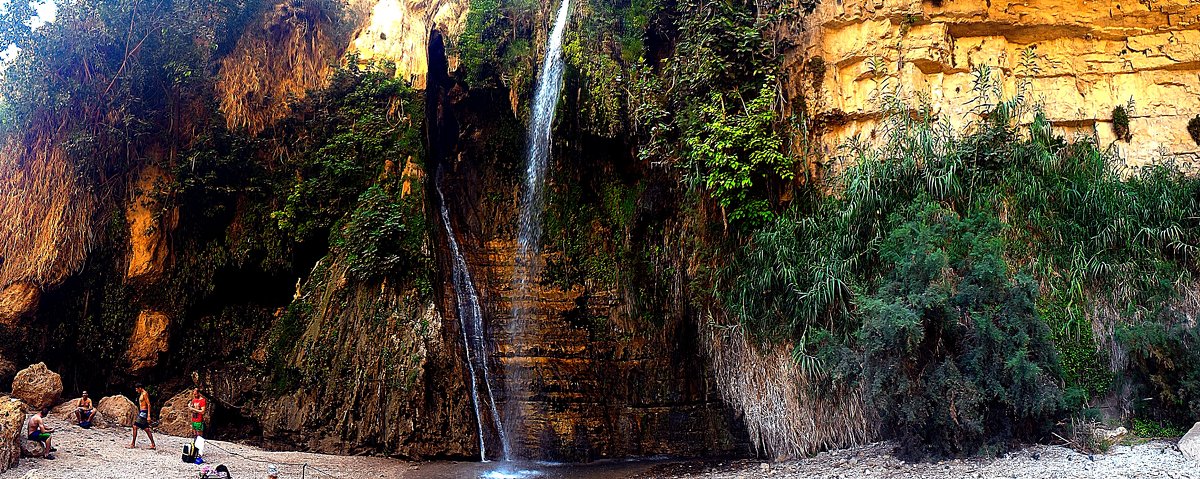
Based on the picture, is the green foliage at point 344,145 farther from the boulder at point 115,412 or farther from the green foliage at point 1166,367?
the green foliage at point 1166,367

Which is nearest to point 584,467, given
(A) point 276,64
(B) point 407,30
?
(B) point 407,30

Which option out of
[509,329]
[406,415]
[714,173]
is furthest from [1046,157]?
[406,415]

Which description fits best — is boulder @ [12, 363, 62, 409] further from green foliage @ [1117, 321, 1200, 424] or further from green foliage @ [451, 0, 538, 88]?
green foliage @ [1117, 321, 1200, 424]

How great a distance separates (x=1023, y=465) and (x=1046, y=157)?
460 cm

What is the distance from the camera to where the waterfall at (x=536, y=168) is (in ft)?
45.1

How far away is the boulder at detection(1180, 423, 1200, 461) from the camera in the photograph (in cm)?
766

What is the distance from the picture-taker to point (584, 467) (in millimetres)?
11617

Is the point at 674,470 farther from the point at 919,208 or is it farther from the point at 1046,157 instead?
the point at 1046,157

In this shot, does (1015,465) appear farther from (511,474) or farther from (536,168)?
(536,168)

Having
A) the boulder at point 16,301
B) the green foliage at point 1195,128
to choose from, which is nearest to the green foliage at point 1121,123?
the green foliage at point 1195,128

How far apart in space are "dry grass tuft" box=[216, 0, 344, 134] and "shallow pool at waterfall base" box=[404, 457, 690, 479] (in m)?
7.87

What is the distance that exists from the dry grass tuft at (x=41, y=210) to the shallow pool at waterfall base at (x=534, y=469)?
25.9 feet

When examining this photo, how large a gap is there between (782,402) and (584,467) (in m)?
3.29

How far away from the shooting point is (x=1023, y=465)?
799 cm
